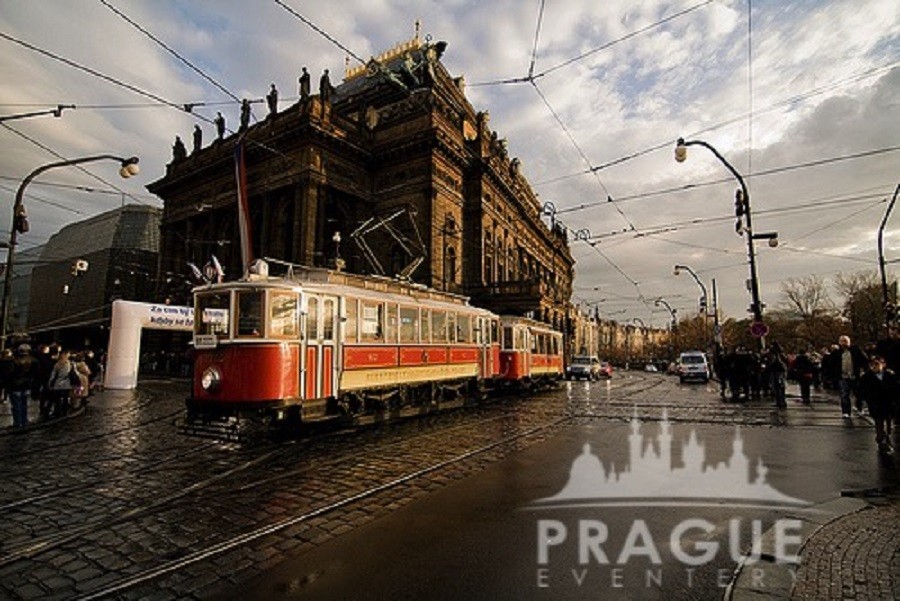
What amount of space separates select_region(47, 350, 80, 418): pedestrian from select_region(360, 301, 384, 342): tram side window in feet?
27.4

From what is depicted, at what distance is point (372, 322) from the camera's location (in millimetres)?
11914

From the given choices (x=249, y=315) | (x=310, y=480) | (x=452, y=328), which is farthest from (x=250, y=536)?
(x=452, y=328)

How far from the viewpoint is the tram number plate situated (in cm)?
923

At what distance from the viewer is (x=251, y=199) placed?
3825 centimetres

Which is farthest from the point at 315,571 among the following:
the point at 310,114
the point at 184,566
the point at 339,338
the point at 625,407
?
the point at 310,114

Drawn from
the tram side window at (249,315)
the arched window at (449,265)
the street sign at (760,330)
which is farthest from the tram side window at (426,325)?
the arched window at (449,265)

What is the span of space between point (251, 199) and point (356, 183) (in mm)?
8734

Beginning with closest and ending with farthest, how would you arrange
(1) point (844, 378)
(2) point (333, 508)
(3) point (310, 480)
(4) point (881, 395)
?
(2) point (333, 508) → (3) point (310, 480) → (4) point (881, 395) → (1) point (844, 378)

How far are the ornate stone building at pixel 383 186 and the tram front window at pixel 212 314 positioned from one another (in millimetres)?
20335

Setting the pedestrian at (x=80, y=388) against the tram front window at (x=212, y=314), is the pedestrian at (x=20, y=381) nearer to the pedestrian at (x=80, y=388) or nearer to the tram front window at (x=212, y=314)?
the pedestrian at (x=80, y=388)

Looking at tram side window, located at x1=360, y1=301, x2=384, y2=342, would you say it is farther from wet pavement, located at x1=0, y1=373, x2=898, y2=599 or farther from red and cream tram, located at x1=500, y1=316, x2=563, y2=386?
red and cream tram, located at x1=500, y1=316, x2=563, y2=386

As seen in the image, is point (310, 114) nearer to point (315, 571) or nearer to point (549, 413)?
point (549, 413)

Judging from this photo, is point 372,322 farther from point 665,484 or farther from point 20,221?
point 20,221

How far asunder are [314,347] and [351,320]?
1.36 m
